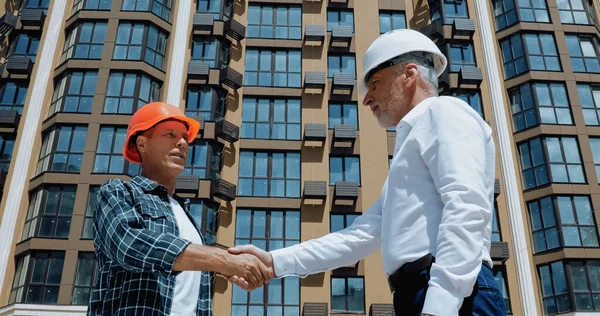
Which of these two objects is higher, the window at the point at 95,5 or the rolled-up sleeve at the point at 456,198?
the window at the point at 95,5

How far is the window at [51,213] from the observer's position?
26.1 metres

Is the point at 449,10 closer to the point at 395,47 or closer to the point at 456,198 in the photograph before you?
the point at 395,47

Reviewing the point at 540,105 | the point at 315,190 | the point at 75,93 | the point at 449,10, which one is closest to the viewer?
the point at 315,190

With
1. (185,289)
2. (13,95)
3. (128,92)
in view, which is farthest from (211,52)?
(185,289)

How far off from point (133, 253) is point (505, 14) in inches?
1296

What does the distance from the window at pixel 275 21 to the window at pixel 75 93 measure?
9154 millimetres

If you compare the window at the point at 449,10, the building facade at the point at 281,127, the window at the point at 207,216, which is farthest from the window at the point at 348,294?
the window at the point at 449,10

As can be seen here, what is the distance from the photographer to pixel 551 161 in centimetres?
2848

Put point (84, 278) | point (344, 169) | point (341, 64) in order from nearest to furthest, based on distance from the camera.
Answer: point (84, 278) → point (344, 169) → point (341, 64)

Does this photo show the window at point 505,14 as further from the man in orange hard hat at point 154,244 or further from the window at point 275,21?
the man in orange hard hat at point 154,244

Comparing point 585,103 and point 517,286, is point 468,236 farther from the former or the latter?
point 585,103

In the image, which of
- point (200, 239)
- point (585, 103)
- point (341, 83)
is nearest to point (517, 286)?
point (585, 103)

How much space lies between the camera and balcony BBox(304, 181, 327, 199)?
28.5 m

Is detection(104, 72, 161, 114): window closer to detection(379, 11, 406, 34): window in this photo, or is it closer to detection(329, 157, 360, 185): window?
detection(329, 157, 360, 185): window
